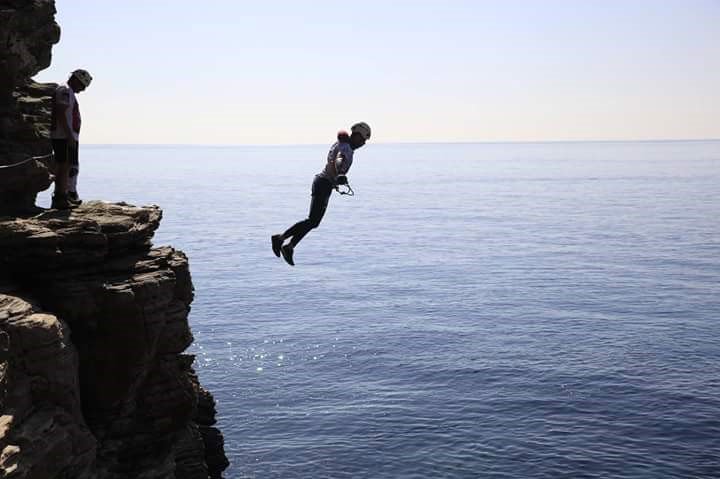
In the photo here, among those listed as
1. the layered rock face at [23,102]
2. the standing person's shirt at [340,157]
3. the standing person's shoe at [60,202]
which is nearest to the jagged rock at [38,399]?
the standing person's shoe at [60,202]

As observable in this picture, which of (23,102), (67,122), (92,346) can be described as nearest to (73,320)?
(92,346)

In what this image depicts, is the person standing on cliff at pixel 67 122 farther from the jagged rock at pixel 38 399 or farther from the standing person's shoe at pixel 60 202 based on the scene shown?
the jagged rock at pixel 38 399

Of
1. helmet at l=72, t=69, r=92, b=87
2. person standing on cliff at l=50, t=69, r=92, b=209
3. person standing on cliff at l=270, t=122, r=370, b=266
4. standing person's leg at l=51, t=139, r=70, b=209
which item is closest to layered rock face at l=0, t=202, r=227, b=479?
standing person's leg at l=51, t=139, r=70, b=209

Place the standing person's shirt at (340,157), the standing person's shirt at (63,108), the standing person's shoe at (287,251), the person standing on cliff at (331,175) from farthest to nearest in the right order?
the standing person's shirt at (63,108), the standing person's shoe at (287,251), the standing person's shirt at (340,157), the person standing on cliff at (331,175)

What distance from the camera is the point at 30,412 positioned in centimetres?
1877

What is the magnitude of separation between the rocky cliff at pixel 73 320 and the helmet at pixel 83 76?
2684mm

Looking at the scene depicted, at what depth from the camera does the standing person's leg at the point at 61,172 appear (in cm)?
2170

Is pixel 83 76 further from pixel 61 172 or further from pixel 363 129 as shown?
pixel 363 129

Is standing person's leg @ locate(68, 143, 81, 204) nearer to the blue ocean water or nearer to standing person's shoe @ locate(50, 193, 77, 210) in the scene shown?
standing person's shoe @ locate(50, 193, 77, 210)

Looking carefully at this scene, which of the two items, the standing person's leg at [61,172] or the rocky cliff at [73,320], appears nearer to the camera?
the rocky cliff at [73,320]

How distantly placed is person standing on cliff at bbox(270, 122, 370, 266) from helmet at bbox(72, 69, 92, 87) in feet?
23.3

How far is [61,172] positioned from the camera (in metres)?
22.2

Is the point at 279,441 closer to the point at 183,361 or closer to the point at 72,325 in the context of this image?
the point at 183,361

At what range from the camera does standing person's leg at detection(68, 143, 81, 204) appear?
862 inches
